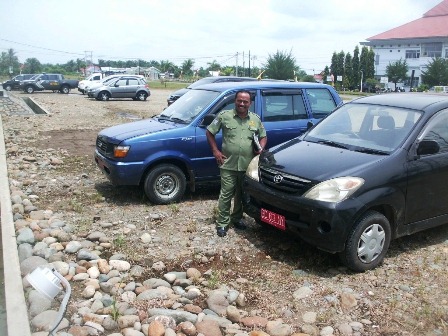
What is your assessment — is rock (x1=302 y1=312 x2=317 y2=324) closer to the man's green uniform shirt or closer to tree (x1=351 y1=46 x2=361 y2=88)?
the man's green uniform shirt

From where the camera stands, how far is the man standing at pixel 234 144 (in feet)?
17.4

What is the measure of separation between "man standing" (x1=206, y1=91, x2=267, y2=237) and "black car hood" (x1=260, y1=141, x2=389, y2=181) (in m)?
0.26

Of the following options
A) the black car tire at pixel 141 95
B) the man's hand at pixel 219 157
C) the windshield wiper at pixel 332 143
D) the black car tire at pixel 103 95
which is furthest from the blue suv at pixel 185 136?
the black car tire at pixel 141 95

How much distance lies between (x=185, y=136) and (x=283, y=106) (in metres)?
1.72

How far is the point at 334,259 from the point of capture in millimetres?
4922

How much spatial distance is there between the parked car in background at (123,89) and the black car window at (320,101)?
22862 mm

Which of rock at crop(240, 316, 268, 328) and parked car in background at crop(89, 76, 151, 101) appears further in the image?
parked car in background at crop(89, 76, 151, 101)

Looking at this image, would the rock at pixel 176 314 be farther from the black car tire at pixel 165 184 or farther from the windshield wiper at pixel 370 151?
the black car tire at pixel 165 184

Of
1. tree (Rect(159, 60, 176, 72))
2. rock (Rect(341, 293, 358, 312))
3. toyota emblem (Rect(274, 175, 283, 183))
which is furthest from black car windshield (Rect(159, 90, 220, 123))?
tree (Rect(159, 60, 176, 72))

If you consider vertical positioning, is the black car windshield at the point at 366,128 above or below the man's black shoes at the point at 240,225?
above

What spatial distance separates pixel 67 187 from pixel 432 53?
75850 mm

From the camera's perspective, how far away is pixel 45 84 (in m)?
36.5

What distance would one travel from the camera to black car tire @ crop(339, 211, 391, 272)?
14.4 ft

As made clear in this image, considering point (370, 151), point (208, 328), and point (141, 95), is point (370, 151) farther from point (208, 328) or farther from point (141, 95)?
point (141, 95)
